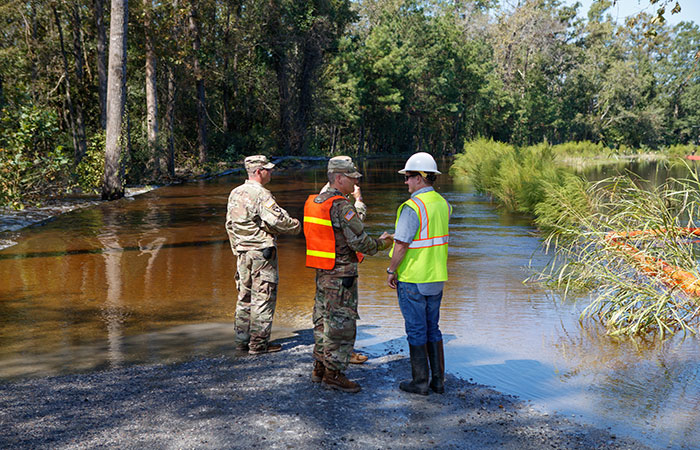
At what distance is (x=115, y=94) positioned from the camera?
66.1 ft

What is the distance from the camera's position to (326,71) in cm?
5316

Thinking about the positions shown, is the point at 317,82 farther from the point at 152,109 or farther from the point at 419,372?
the point at 419,372

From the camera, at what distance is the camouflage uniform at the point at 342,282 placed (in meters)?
5.50

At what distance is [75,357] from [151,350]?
69cm

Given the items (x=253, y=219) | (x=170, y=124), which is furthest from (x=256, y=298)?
(x=170, y=124)

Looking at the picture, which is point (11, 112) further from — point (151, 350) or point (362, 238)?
point (362, 238)

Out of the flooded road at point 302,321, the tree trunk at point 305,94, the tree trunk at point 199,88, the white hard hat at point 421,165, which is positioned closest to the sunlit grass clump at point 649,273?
→ the flooded road at point 302,321

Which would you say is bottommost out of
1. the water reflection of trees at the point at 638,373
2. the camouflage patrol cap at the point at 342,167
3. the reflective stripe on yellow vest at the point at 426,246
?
the water reflection of trees at the point at 638,373

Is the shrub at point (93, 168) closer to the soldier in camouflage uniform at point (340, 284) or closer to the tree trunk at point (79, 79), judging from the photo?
the tree trunk at point (79, 79)

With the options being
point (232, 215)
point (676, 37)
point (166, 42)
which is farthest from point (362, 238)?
point (676, 37)

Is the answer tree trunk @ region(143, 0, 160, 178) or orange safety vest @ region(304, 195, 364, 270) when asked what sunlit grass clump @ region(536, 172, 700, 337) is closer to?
orange safety vest @ region(304, 195, 364, 270)

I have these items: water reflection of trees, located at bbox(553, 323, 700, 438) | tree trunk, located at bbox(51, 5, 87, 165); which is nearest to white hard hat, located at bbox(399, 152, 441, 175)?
water reflection of trees, located at bbox(553, 323, 700, 438)

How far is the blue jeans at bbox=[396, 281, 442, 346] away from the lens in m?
5.39

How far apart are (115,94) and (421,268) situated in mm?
17218
